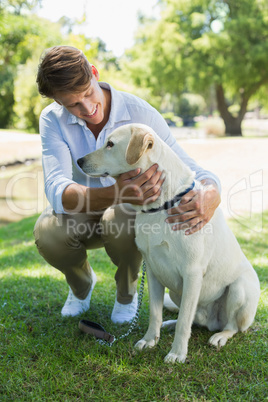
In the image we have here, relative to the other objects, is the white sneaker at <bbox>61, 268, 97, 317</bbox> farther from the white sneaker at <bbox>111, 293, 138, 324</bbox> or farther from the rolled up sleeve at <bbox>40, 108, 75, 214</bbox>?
the rolled up sleeve at <bbox>40, 108, 75, 214</bbox>

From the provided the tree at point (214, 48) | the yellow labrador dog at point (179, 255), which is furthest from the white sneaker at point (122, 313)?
the tree at point (214, 48)

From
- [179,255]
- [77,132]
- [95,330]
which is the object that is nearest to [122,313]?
[95,330]

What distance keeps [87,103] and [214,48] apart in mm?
19267

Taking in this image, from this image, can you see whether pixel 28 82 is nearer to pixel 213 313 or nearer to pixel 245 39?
pixel 245 39

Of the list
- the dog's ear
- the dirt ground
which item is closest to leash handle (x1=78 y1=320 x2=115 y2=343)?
the dog's ear

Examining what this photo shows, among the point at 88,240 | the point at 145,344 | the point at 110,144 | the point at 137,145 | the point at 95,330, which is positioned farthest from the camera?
the point at 88,240

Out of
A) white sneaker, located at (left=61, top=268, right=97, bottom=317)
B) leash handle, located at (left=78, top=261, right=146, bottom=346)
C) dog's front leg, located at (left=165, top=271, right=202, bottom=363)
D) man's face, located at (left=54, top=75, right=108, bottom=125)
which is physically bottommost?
white sneaker, located at (left=61, top=268, right=97, bottom=317)

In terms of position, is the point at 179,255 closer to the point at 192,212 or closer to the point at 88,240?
the point at 192,212

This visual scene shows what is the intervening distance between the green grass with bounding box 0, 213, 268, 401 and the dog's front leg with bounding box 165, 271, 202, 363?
0.20ft

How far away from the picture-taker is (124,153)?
2080 millimetres

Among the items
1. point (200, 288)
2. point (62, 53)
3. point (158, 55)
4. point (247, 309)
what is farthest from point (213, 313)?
point (158, 55)

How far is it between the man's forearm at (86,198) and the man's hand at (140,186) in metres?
0.08

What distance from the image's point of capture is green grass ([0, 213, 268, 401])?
1.86 m

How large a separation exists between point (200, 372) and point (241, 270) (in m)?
0.64
